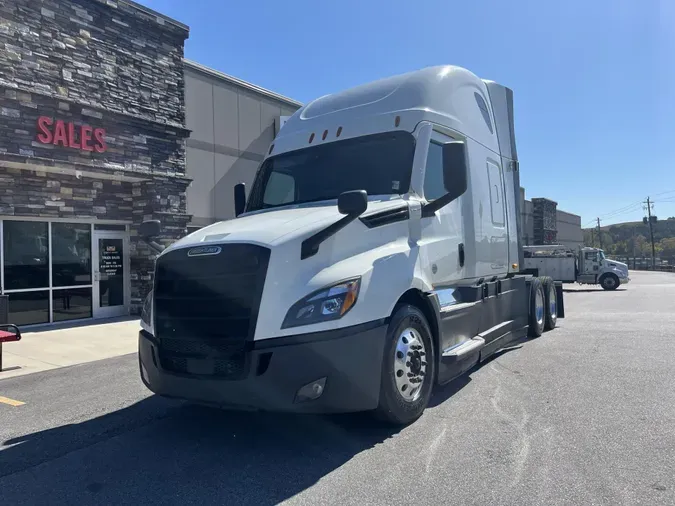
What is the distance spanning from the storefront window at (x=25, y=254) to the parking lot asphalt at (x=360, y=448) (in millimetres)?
5349

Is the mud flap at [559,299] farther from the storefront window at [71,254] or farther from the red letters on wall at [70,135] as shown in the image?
the storefront window at [71,254]

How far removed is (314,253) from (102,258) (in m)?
9.92

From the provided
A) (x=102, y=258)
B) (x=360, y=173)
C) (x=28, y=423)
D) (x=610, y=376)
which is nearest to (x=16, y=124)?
(x=102, y=258)

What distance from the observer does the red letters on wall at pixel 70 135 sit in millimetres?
10477

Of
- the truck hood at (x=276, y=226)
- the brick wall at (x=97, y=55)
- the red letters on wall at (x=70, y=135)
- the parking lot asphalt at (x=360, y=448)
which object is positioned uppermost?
the brick wall at (x=97, y=55)

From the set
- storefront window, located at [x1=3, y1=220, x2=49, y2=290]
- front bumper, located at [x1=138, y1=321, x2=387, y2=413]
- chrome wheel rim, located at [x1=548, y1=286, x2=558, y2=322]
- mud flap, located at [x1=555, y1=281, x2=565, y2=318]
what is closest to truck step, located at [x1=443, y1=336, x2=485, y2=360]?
front bumper, located at [x1=138, y1=321, x2=387, y2=413]

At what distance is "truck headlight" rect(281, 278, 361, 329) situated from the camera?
151 inches

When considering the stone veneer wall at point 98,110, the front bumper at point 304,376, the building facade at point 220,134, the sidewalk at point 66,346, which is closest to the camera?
the front bumper at point 304,376

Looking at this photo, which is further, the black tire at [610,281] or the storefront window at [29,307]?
the black tire at [610,281]

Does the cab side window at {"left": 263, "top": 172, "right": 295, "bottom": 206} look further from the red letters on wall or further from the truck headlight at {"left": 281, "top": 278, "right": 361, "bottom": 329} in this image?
the red letters on wall

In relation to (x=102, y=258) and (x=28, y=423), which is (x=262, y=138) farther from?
(x=28, y=423)

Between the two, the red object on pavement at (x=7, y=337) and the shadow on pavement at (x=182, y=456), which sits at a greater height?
the red object on pavement at (x=7, y=337)

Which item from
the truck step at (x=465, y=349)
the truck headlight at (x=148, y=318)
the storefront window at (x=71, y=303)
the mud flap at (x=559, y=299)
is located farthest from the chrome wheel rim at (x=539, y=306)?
the storefront window at (x=71, y=303)

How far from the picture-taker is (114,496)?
340cm
